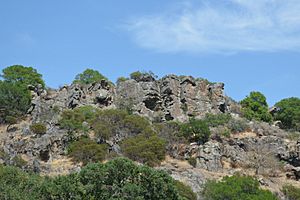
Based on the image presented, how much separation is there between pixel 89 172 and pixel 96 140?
70.0 feet

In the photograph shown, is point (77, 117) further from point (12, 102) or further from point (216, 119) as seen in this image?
point (216, 119)

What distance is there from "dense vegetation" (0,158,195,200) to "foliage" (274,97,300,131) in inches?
1524

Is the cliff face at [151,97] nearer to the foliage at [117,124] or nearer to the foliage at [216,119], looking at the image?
the foliage at [216,119]

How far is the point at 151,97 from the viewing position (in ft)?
191

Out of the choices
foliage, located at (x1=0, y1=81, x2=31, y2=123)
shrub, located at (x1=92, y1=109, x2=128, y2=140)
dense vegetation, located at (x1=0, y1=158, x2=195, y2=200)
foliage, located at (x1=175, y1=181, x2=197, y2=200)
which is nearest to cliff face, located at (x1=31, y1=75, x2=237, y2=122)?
foliage, located at (x1=0, y1=81, x2=31, y2=123)

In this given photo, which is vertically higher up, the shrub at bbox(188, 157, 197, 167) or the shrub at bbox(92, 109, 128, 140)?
the shrub at bbox(92, 109, 128, 140)

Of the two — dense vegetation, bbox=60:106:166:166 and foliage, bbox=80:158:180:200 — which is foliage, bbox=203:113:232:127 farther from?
foliage, bbox=80:158:180:200

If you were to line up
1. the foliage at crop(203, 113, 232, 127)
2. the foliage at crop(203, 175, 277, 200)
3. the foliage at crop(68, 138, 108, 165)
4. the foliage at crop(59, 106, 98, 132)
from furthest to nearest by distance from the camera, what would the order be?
the foliage at crop(203, 113, 232, 127), the foliage at crop(59, 106, 98, 132), the foliage at crop(68, 138, 108, 165), the foliage at crop(203, 175, 277, 200)

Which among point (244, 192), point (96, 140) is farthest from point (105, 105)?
point (244, 192)

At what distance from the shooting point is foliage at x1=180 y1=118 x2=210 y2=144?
48562 millimetres

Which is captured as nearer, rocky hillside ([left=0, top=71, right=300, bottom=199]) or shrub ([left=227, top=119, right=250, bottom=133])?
rocky hillside ([left=0, top=71, right=300, bottom=199])

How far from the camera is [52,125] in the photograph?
4981cm

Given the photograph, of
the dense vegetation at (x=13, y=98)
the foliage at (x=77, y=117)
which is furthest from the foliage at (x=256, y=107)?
the dense vegetation at (x=13, y=98)

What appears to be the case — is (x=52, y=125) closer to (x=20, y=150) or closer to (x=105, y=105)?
(x=20, y=150)
